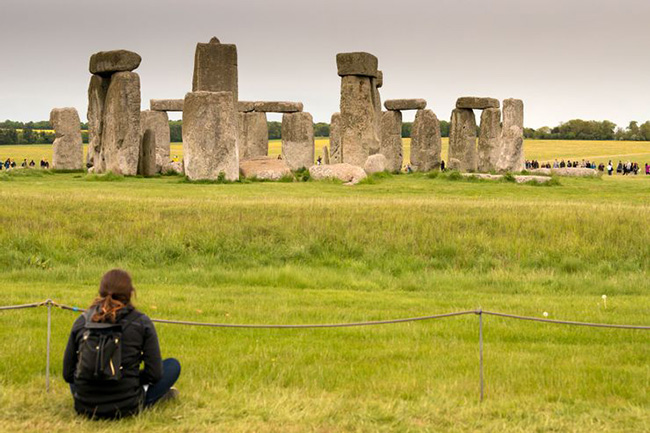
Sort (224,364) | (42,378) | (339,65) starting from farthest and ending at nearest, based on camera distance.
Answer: (339,65)
(224,364)
(42,378)

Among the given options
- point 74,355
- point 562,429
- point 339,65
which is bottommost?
point 562,429

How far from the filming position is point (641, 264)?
15023 millimetres

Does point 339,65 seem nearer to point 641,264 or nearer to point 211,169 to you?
point 211,169

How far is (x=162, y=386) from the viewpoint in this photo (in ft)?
23.7

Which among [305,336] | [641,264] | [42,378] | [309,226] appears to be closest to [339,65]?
[309,226]

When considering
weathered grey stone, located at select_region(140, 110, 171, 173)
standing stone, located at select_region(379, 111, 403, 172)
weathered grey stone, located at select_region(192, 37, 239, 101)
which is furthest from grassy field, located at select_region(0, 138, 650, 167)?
weathered grey stone, located at select_region(192, 37, 239, 101)

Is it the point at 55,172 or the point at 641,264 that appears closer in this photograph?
the point at 641,264

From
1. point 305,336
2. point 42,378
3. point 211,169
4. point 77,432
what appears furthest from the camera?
point 211,169

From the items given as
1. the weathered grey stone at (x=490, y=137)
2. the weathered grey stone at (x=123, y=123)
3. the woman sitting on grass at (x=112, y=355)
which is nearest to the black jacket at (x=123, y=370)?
the woman sitting on grass at (x=112, y=355)

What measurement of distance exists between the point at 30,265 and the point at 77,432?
28.3 feet

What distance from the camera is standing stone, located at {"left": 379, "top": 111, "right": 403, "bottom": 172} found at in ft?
138

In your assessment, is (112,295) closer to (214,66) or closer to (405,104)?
(214,66)

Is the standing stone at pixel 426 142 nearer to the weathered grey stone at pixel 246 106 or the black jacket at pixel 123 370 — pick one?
the weathered grey stone at pixel 246 106

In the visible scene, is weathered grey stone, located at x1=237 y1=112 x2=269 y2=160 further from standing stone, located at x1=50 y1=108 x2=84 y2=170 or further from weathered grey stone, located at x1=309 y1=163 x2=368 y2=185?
weathered grey stone, located at x1=309 y1=163 x2=368 y2=185
